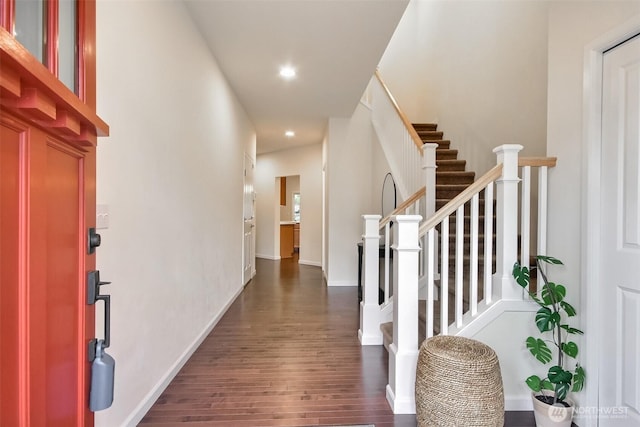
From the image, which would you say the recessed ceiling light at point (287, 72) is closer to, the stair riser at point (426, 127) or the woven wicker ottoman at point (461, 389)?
the stair riser at point (426, 127)

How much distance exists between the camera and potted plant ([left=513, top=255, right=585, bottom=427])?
173 centimetres

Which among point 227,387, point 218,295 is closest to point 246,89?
point 218,295

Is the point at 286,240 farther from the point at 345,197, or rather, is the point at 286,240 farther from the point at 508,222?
the point at 508,222

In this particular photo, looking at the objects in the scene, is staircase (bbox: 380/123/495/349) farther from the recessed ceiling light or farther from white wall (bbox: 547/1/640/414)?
the recessed ceiling light

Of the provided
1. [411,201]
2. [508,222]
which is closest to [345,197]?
[411,201]

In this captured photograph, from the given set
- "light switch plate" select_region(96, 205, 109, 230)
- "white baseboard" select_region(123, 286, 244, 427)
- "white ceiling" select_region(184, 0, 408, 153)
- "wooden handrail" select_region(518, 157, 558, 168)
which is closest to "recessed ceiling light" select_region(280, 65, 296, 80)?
"white ceiling" select_region(184, 0, 408, 153)

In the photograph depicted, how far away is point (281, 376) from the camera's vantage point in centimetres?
238

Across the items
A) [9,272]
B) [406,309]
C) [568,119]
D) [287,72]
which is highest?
[287,72]

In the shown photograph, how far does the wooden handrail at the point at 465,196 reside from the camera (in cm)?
198

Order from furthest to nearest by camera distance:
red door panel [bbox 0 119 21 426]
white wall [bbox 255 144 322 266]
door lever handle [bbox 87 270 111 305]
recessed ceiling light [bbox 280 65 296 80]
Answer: white wall [bbox 255 144 322 266], recessed ceiling light [bbox 280 65 296 80], door lever handle [bbox 87 270 111 305], red door panel [bbox 0 119 21 426]

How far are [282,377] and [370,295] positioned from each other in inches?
42.0

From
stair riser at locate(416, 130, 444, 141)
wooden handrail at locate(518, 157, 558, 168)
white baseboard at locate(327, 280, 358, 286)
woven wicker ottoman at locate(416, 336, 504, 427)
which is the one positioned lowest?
white baseboard at locate(327, 280, 358, 286)

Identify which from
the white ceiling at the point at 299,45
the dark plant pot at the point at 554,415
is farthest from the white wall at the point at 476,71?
the dark plant pot at the point at 554,415

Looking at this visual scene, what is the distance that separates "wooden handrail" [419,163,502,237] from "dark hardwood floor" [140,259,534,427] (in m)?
1.14
